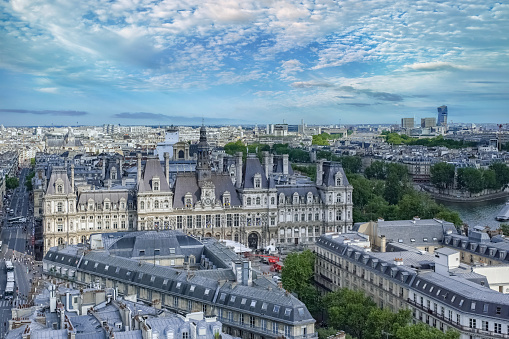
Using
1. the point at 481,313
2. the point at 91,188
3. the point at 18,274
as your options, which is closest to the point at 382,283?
the point at 481,313

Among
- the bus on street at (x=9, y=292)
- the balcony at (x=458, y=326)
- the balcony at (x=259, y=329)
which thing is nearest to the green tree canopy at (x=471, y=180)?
the balcony at (x=458, y=326)

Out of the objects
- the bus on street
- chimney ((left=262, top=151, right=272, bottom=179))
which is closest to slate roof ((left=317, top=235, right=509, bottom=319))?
chimney ((left=262, top=151, right=272, bottom=179))

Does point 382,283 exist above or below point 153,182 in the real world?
below

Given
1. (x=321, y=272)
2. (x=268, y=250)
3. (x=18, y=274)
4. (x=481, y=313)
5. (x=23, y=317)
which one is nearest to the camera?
(x=23, y=317)

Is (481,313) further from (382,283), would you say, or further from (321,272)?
(321,272)

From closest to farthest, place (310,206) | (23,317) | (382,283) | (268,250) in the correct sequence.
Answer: (23,317), (382,283), (268,250), (310,206)

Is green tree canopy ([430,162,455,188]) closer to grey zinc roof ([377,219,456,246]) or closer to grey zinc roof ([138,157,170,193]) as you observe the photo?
grey zinc roof ([377,219,456,246])
